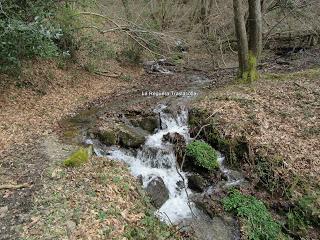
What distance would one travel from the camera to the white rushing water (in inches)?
297

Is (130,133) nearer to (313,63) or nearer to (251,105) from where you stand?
(251,105)

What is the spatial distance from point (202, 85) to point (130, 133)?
233 inches

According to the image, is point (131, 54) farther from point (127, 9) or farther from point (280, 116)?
point (280, 116)

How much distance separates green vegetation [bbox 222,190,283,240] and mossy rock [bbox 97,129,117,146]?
11.4ft

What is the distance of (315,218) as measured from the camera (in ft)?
23.1

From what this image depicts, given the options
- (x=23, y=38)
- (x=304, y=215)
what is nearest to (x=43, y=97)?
(x=23, y=38)

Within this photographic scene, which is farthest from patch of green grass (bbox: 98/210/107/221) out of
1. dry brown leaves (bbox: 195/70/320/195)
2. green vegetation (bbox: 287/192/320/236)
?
dry brown leaves (bbox: 195/70/320/195)

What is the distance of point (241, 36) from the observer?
40.9 feet

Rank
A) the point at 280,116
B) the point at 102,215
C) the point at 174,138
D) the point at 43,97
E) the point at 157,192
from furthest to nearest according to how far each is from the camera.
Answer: the point at 43,97, the point at 280,116, the point at 174,138, the point at 157,192, the point at 102,215

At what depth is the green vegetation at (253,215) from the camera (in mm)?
6805

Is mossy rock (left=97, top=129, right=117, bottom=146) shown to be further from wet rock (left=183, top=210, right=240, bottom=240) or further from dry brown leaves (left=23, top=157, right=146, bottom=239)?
wet rock (left=183, top=210, right=240, bottom=240)

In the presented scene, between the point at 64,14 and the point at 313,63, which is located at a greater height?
→ the point at 64,14

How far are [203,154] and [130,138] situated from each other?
2122mm

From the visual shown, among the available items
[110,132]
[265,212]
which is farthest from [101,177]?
[265,212]
